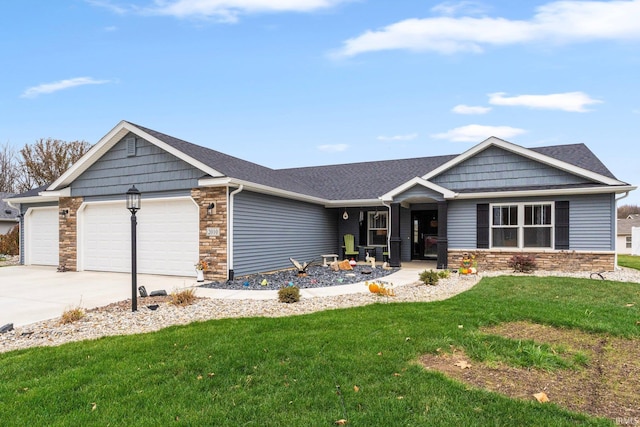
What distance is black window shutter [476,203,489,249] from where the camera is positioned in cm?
1267

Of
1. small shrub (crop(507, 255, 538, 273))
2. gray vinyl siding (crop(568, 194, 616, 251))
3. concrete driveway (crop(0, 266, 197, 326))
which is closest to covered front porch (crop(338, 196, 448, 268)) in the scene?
small shrub (crop(507, 255, 538, 273))

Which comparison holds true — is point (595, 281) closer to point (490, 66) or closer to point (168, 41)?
point (490, 66)

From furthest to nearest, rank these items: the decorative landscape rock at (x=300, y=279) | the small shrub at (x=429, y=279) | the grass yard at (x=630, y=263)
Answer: the grass yard at (x=630, y=263)
the decorative landscape rock at (x=300, y=279)
the small shrub at (x=429, y=279)

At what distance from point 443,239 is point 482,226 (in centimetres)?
130

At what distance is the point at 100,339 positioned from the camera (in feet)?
16.7

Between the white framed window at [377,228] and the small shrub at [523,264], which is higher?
the white framed window at [377,228]

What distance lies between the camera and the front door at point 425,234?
1568cm

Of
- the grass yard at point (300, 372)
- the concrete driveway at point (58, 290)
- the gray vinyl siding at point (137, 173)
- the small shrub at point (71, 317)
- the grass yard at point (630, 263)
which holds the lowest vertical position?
the grass yard at point (630, 263)

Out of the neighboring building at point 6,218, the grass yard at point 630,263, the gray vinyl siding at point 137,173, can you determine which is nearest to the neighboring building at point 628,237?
the grass yard at point 630,263

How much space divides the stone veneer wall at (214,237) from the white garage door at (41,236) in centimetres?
775

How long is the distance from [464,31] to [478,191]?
16.2 feet

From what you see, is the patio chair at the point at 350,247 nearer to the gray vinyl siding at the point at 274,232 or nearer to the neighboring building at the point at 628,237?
the gray vinyl siding at the point at 274,232

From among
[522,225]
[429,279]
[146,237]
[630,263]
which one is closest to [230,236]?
[146,237]

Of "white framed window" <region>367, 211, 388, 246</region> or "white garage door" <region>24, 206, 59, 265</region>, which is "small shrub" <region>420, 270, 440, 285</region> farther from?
"white garage door" <region>24, 206, 59, 265</region>
